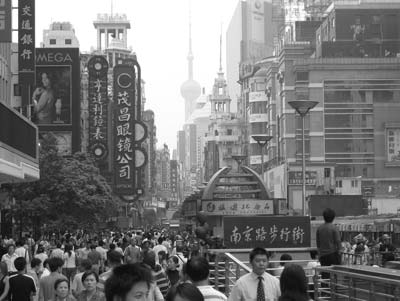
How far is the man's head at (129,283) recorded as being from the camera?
18.4 ft

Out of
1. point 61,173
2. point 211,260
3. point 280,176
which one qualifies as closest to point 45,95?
point 61,173

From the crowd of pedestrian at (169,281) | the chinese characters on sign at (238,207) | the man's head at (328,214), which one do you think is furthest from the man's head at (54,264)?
the chinese characters on sign at (238,207)

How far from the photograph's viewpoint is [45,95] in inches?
2965

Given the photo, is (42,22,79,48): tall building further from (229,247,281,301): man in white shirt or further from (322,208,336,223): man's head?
(229,247,281,301): man in white shirt

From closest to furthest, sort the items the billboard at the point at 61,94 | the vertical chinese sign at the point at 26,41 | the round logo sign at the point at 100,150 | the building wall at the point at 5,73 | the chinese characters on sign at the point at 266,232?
the chinese characters on sign at the point at 266,232
the vertical chinese sign at the point at 26,41
the building wall at the point at 5,73
the billboard at the point at 61,94
the round logo sign at the point at 100,150

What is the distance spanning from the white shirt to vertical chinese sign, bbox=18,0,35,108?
3363 centimetres

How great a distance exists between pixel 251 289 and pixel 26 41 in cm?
3414

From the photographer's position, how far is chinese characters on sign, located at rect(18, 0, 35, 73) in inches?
1668

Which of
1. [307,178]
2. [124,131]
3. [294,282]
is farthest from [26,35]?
[307,178]

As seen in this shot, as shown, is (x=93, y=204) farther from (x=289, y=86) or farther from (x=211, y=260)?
(x=289, y=86)

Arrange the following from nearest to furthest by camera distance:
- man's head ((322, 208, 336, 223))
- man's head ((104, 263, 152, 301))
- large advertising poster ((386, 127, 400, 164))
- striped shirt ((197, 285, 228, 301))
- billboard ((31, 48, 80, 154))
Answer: man's head ((104, 263, 152, 301)), striped shirt ((197, 285, 228, 301)), man's head ((322, 208, 336, 223)), billboard ((31, 48, 80, 154)), large advertising poster ((386, 127, 400, 164))

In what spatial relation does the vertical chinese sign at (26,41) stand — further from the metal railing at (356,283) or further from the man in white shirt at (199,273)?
the man in white shirt at (199,273)

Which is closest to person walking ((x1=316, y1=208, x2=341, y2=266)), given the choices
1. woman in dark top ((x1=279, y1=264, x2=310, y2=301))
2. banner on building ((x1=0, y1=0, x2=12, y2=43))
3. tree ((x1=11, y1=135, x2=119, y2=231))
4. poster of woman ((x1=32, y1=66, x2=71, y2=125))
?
woman in dark top ((x1=279, y1=264, x2=310, y2=301))

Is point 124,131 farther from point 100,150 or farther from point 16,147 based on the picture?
point 16,147
